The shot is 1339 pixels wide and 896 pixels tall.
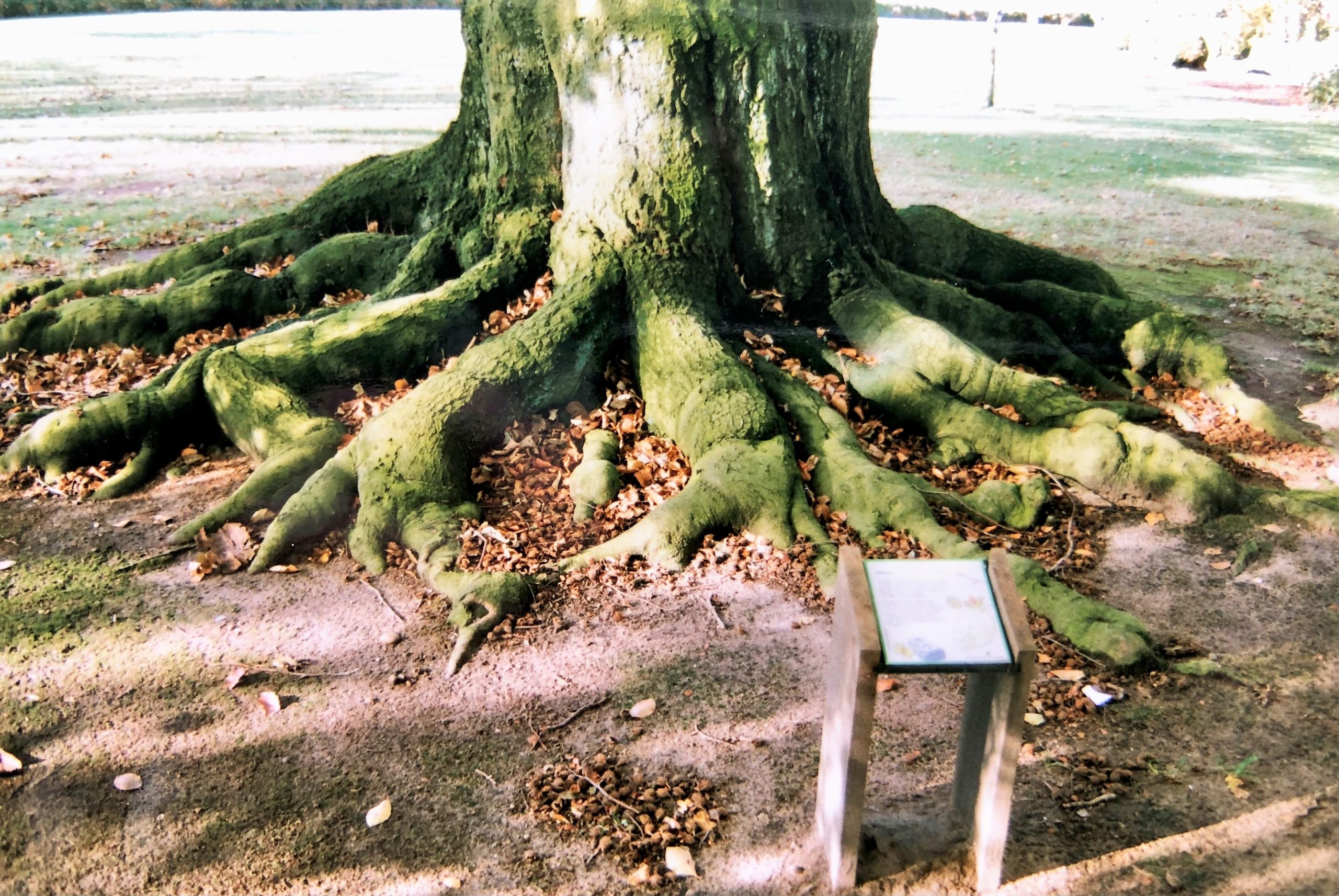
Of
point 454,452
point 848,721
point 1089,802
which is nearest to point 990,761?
point 848,721

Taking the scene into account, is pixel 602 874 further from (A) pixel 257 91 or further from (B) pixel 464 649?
(A) pixel 257 91

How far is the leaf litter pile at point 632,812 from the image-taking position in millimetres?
2799

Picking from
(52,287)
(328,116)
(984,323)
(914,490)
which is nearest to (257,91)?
(328,116)

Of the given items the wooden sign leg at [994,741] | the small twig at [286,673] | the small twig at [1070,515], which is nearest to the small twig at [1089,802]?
the wooden sign leg at [994,741]

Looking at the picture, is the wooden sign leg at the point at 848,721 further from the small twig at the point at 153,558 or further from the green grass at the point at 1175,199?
the green grass at the point at 1175,199

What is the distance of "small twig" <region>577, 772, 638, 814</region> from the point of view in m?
2.96

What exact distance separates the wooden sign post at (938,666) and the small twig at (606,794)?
1.96 feet

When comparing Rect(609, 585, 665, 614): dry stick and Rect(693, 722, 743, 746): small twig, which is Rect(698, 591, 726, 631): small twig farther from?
Rect(693, 722, 743, 746): small twig

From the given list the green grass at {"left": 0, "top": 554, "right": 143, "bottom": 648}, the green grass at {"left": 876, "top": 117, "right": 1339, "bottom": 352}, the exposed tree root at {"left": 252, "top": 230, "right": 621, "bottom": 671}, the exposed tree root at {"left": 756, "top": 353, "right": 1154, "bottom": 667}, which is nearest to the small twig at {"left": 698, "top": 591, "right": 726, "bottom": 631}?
the exposed tree root at {"left": 252, "top": 230, "right": 621, "bottom": 671}

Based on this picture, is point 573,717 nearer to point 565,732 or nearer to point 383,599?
point 565,732

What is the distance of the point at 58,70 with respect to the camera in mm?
7188

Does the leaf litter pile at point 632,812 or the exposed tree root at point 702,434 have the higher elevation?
the exposed tree root at point 702,434

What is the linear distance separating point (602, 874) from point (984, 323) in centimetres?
460

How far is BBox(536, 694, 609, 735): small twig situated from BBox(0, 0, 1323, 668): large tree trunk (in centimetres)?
62
